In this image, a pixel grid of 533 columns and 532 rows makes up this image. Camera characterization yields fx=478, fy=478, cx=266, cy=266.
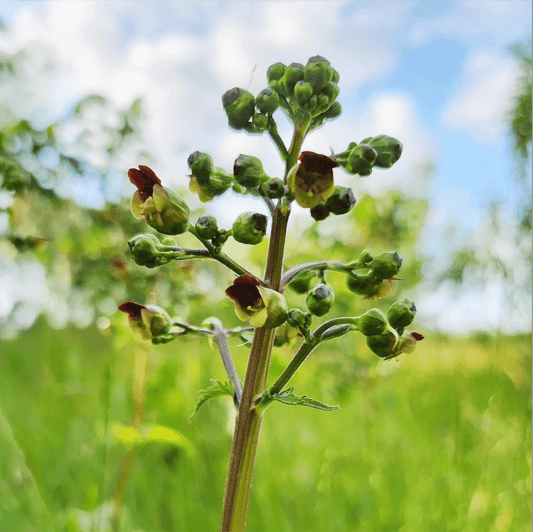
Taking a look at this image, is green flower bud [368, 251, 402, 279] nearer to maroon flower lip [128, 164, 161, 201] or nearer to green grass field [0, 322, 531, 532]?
maroon flower lip [128, 164, 161, 201]

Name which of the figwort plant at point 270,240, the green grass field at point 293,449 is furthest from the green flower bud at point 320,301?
the green grass field at point 293,449

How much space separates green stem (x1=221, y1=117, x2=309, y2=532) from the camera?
1.78 feet

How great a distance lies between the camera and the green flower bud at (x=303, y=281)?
2.23ft

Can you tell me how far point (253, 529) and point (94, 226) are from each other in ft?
2.93

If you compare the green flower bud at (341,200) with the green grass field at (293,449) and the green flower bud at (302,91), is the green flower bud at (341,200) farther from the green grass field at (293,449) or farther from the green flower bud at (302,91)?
the green grass field at (293,449)

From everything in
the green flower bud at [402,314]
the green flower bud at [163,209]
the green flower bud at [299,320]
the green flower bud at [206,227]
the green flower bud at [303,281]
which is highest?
the green flower bud at [163,209]

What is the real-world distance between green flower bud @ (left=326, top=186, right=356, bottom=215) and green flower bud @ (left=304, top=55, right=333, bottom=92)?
0.13 metres

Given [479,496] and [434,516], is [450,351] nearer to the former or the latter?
[479,496]

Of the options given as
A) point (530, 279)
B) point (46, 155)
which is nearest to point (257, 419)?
point (46, 155)

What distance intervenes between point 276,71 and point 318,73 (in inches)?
2.7

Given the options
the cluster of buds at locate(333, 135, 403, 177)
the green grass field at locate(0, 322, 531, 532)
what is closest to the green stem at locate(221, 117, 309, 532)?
the cluster of buds at locate(333, 135, 403, 177)

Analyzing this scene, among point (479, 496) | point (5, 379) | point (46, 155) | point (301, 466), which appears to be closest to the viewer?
point (46, 155)

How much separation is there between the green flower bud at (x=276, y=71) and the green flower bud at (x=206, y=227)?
8.3 inches

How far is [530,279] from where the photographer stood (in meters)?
1.29
